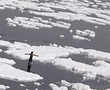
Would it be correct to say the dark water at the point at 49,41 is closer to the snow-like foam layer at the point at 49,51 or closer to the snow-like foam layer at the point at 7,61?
the snow-like foam layer at the point at 7,61

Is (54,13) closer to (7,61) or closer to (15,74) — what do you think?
(7,61)

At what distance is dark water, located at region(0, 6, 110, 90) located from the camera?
9.20 meters

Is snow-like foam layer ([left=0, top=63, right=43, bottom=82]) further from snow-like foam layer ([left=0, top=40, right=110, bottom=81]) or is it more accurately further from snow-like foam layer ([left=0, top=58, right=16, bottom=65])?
snow-like foam layer ([left=0, top=40, right=110, bottom=81])

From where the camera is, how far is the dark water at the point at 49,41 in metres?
9.20

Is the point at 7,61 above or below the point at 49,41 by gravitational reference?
above

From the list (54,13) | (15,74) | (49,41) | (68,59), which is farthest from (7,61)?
(54,13)

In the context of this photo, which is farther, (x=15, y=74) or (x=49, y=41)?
(x=49, y=41)

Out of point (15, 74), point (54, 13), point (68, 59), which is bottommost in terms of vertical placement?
point (68, 59)

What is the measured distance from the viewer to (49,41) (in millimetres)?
12859

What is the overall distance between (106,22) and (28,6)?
3843mm

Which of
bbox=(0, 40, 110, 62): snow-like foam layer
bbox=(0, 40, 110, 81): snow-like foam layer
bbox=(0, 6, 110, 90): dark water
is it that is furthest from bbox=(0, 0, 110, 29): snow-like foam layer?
bbox=(0, 40, 110, 81): snow-like foam layer

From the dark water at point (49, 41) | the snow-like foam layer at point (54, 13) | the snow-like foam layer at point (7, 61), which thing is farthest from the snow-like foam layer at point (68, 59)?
the snow-like foam layer at point (54, 13)

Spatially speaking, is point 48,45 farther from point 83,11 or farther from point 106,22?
point 83,11

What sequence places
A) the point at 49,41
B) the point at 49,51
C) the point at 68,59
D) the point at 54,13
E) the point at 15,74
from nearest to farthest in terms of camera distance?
the point at 15,74 → the point at 68,59 → the point at 49,51 → the point at 49,41 → the point at 54,13
